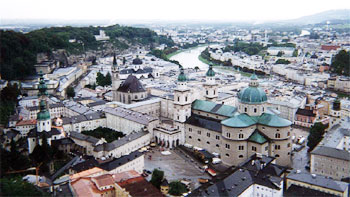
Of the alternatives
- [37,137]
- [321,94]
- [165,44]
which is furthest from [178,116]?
[165,44]

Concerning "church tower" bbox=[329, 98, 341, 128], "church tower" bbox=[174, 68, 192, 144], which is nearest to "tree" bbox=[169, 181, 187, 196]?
"church tower" bbox=[174, 68, 192, 144]

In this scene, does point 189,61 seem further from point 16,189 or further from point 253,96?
point 16,189

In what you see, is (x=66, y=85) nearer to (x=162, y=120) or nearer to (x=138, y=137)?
(x=162, y=120)

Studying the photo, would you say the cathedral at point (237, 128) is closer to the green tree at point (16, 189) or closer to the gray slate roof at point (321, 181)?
the gray slate roof at point (321, 181)

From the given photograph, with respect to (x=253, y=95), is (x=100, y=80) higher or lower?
lower

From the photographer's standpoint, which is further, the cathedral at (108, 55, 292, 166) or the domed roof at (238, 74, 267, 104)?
the domed roof at (238, 74, 267, 104)

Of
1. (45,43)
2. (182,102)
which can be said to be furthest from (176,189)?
(45,43)

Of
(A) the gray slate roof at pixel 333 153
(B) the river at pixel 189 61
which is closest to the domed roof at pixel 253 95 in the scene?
(A) the gray slate roof at pixel 333 153

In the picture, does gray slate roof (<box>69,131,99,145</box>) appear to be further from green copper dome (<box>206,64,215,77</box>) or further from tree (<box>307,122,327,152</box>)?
tree (<box>307,122,327,152</box>)
